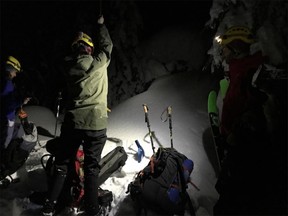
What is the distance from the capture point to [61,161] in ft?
13.4

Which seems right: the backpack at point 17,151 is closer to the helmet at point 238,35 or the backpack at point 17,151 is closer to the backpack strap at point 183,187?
the backpack strap at point 183,187

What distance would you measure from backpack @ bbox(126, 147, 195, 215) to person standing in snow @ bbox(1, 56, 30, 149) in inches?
102

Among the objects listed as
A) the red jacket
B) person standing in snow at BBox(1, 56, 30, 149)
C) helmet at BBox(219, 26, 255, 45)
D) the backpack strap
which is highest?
person standing in snow at BBox(1, 56, 30, 149)

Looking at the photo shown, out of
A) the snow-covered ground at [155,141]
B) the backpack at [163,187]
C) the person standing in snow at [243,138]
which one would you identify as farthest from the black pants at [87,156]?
the person standing in snow at [243,138]

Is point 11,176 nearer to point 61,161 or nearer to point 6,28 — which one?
point 61,161

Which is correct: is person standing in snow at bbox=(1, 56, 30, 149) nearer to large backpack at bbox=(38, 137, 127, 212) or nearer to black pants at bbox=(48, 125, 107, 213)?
large backpack at bbox=(38, 137, 127, 212)

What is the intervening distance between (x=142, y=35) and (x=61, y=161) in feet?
33.1

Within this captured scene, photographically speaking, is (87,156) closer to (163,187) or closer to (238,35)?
(163,187)

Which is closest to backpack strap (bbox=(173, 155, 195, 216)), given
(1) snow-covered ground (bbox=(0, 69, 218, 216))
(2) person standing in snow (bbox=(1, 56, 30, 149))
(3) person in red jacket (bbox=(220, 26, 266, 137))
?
(1) snow-covered ground (bbox=(0, 69, 218, 216))

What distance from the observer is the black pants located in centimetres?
383

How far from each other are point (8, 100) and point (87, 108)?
2.02m

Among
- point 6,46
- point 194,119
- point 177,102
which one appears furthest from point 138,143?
point 6,46

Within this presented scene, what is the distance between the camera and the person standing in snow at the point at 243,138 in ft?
9.46

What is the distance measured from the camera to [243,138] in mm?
2912
